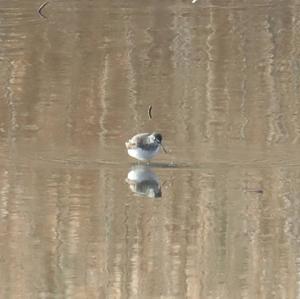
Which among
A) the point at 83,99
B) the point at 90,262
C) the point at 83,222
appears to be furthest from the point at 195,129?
the point at 90,262

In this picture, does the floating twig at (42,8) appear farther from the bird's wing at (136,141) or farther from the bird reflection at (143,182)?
the bird reflection at (143,182)

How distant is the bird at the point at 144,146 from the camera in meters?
11.5

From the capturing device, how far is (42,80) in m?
15.0

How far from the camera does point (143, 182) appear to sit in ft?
37.2

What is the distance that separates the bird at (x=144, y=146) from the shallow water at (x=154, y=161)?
0.12m

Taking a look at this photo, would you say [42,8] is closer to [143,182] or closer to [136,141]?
[136,141]

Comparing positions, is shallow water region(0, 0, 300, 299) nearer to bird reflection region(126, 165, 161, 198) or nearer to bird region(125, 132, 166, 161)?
bird reflection region(126, 165, 161, 198)

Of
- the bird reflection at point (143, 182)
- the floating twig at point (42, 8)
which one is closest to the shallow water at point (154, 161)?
the bird reflection at point (143, 182)

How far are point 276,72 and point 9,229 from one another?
225 inches

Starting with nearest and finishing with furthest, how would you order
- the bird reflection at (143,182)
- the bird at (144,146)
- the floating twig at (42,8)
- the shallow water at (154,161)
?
the shallow water at (154,161) < the bird reflection at (143,182) < the bird at (144,146) < the floating twig at (42,8)

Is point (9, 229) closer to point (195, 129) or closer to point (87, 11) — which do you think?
point (195, 129)

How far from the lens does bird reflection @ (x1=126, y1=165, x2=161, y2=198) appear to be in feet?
36.5

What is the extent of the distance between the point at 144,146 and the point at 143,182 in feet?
0.95

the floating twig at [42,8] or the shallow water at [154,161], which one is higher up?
the floating twig at [42,8]
